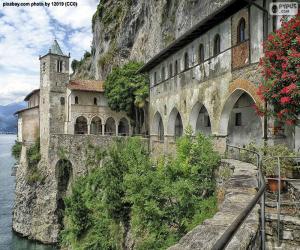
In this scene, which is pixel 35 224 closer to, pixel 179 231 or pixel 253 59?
pixel 179 231

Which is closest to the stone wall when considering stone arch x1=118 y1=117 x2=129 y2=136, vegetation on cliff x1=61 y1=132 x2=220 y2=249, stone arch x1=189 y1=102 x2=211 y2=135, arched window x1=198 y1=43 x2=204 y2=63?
vegetation on cliff x1=61 y1=132 x2=220 y2=249

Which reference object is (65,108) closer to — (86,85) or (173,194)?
(86,85)

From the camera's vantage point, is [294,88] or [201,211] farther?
[201,211]

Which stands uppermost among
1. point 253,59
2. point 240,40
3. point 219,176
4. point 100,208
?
point 240,40

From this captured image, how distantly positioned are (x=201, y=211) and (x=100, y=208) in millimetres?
11232

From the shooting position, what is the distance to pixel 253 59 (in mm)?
13445

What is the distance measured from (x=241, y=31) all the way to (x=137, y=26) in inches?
1275

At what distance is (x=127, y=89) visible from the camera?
36500 millimetres

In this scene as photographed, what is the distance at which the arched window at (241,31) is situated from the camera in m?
14.2

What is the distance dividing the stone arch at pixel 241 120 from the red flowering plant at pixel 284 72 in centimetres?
416

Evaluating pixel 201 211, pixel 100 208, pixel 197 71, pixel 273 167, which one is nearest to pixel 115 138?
pixel 100 208

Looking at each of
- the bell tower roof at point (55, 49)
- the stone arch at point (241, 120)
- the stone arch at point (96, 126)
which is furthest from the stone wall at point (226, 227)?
the stone arch at point (96, 126)

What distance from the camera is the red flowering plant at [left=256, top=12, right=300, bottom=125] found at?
363 inches

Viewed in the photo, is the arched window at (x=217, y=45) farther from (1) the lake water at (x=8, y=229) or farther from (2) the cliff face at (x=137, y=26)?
(1) the lake water at (x=8, y=229)
